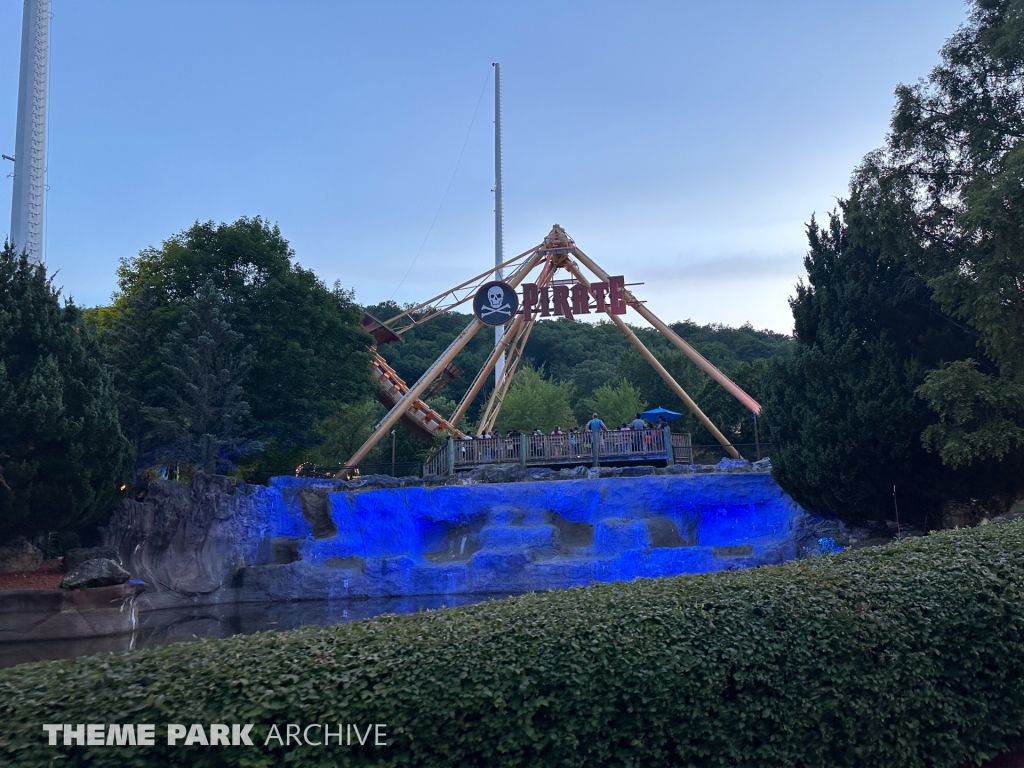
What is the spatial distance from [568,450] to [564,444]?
1.01ft

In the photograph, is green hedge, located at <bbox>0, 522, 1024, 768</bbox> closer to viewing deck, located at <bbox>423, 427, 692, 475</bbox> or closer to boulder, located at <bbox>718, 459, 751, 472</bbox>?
boulder, located at <bbox>718, 459, 751, 472</bbox>

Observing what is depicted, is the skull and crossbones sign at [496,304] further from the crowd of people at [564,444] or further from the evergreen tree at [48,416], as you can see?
the evergreen tree at [48,416]

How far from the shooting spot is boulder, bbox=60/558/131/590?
18.0 meters

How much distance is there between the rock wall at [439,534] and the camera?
72.9 ft

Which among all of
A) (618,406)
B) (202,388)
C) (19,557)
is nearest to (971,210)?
(202,388)

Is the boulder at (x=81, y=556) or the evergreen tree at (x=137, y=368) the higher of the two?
the evergreen tree at (x=137, y=368)

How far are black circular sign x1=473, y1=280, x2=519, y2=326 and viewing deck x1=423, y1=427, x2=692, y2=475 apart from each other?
5.73m

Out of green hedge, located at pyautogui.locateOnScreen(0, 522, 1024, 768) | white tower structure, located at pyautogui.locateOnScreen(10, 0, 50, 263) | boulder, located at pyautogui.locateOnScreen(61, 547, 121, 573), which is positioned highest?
white tower structure, located at pyautogui.locateOnScreen(10, 0, 50, 263)

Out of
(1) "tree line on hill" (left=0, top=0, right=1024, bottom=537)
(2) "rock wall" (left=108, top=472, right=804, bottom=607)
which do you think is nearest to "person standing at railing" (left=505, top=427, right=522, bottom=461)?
(2) "rock wall" (left=108, top=472, right=804, bottom=607)

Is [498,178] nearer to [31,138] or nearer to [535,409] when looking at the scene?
[535,409]

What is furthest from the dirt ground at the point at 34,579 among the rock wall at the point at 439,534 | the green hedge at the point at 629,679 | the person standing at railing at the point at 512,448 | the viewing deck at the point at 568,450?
the green hedge at the point at 629,679

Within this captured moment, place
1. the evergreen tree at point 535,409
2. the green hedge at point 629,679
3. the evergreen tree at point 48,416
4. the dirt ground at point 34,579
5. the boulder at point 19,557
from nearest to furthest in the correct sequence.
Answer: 1. the green hedge at point 629,679
2. the evergreen tree at point 48,416
3. the dirt ground at point 34,579
4. the boulder at point 19,557
5. the evergreen tree at point 535,409

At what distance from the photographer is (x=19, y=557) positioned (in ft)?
65.9

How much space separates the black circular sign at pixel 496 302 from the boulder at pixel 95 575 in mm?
16880
